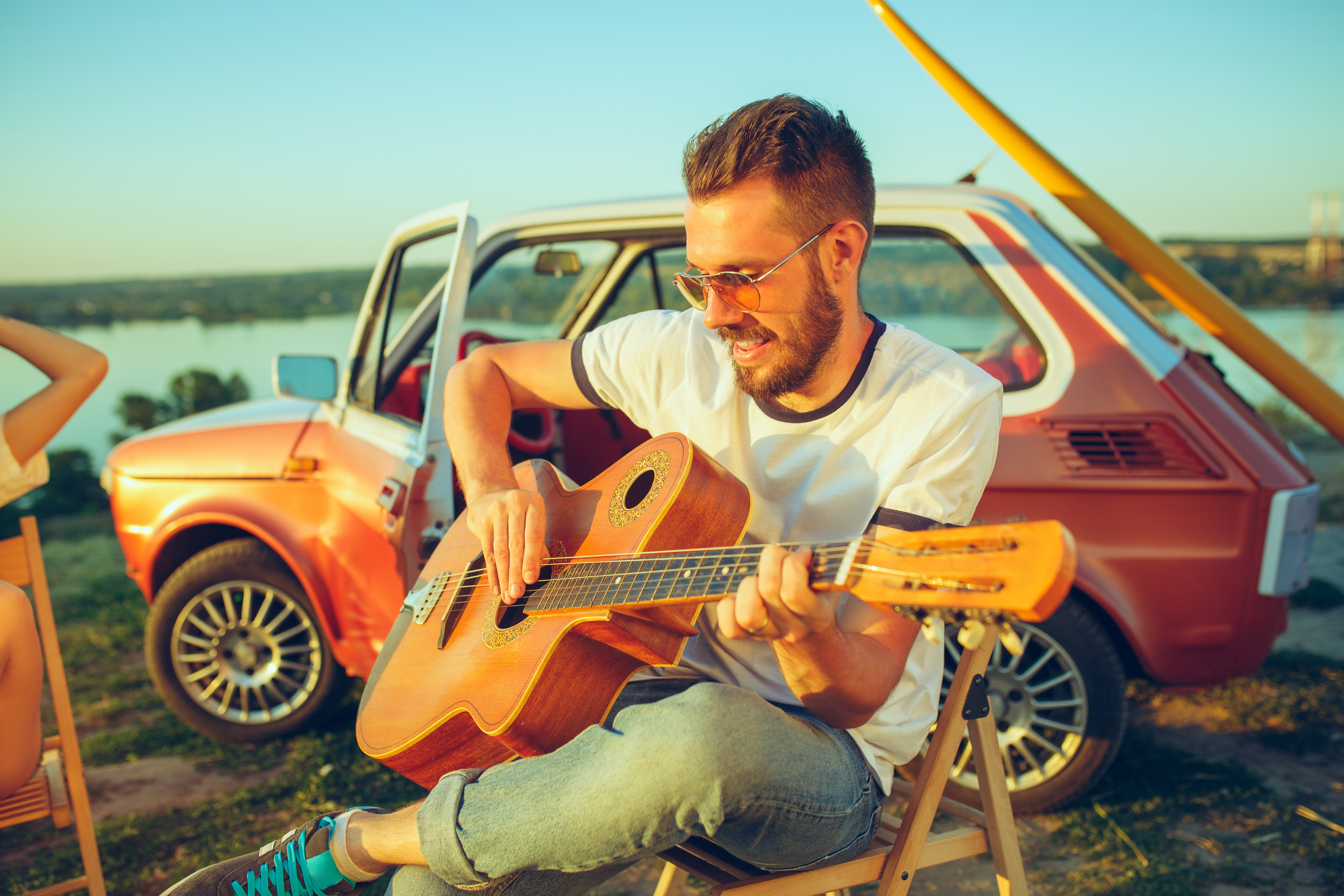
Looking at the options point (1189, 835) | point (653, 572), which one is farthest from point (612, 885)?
point (1189, 835)

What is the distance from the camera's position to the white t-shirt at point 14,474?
216 cm

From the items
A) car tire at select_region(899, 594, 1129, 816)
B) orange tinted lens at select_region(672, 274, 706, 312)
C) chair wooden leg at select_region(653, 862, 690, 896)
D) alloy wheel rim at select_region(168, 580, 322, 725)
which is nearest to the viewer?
orange tinted lens at select_region(672, 274, 706, 312)

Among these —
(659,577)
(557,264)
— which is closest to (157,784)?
(557,264)

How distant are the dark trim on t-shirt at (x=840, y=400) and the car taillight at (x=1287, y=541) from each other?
1.45m

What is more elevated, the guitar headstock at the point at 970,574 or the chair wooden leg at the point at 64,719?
the guitar headstock at the point at 970,574

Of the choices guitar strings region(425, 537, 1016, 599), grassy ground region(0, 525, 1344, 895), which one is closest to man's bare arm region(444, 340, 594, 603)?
guitar strings region(425, 537, 1016, 599)

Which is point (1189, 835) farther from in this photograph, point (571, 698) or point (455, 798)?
point (455, 798)

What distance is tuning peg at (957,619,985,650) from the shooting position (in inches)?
42.6

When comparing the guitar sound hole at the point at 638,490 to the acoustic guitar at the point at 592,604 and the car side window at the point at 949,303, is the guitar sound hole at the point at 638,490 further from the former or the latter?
the car side window at the point at 949,303

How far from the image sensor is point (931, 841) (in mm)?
1744

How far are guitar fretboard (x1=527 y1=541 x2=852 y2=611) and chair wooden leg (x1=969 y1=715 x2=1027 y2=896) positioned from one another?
0.78m

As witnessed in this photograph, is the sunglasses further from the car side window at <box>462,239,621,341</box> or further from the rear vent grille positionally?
the car side window at <box>462,239,621,341</box>

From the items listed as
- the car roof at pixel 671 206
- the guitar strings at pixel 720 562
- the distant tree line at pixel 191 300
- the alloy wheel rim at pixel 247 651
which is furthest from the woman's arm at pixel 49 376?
the distant tree line at pixel 191 300

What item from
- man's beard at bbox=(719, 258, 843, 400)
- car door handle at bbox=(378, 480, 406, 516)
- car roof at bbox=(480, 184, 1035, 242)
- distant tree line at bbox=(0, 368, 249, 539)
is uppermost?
car roof at bbox=(480, 184, 1035, 242)
